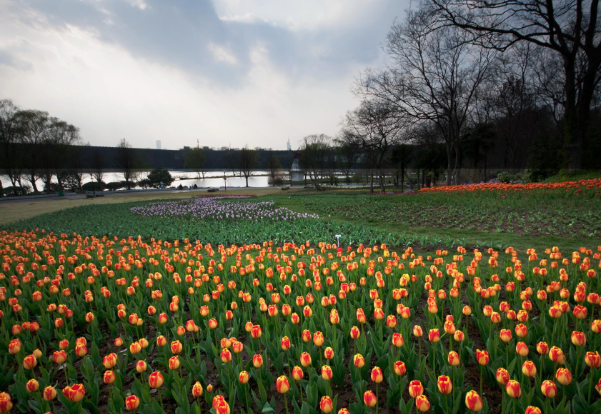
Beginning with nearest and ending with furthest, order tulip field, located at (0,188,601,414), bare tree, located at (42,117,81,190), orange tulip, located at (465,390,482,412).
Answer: orange tulip, located at (465,390,482,412)
tulip field, located at (0,188,601,414)
bare tree, located at (42,117,81,190)

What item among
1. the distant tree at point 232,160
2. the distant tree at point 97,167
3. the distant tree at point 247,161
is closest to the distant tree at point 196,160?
the distant tree at point 232,160

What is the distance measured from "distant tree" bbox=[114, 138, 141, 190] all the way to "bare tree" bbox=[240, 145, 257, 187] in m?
16.0

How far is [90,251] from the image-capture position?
21.3ft

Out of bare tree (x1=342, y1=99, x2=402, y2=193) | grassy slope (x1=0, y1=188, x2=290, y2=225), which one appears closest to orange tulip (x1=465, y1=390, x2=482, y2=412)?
grassy slope (x1=0, y1=188, x2=290, y2=225)

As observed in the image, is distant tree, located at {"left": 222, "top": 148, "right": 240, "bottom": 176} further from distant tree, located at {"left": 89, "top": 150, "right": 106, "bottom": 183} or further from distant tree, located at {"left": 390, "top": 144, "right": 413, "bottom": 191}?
distant tree, located at {"left": 390, "top": 144, "right": 413, "bottom": 191}

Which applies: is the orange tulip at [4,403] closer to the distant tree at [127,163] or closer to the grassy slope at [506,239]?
the grassy slope at [506,239]

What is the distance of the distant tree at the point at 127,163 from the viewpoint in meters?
47.3

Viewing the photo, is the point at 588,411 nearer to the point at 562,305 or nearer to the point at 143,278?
the point at 562,305

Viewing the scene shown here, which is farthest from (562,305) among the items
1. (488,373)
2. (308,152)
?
(308,152)

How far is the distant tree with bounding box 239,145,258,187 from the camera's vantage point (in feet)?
172

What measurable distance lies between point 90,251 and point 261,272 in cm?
418

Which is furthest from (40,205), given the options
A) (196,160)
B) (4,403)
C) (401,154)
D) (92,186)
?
(196,160)

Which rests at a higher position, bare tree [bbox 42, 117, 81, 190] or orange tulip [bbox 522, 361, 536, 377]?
bare tree [bbox 42, 117, 81, 190]

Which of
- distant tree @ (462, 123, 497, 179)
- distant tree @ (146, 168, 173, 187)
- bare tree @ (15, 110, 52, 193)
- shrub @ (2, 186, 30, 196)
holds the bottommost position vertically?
shrub @ (2, 186, 30, 196)
